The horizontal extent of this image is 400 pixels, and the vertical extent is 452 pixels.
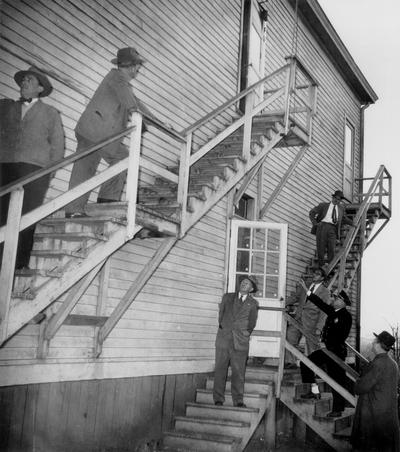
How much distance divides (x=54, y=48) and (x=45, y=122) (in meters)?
1.65

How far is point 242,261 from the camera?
10320 mm

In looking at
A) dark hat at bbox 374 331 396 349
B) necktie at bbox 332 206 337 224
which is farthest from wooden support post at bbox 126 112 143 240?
necktie at bbox 332 206 337 224

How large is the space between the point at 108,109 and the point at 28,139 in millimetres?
1105

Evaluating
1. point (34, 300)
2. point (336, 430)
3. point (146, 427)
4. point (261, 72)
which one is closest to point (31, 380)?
point (34, 300)

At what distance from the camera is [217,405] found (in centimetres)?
809

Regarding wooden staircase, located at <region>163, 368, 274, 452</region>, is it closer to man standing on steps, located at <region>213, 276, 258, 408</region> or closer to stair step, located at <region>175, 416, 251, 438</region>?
stair step, located at <region>175, 416, 251, 438</region>

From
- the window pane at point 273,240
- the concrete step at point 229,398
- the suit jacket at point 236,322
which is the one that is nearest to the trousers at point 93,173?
the suit jacket at point 236,322

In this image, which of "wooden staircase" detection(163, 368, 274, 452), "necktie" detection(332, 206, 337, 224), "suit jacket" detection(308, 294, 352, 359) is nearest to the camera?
"wooden staircase" detection(163, 368, 274, 452)

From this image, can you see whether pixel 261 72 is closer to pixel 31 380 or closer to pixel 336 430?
pixel 336 430

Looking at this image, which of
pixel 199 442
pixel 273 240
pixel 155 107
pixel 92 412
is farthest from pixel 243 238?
pixel 92 412

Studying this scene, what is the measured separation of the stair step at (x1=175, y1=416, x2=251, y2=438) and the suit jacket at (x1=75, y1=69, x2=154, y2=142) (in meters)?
4.18

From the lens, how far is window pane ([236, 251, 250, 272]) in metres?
10.3

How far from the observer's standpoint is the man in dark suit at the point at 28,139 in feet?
16.5

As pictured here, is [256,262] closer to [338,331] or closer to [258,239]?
[258,239]
